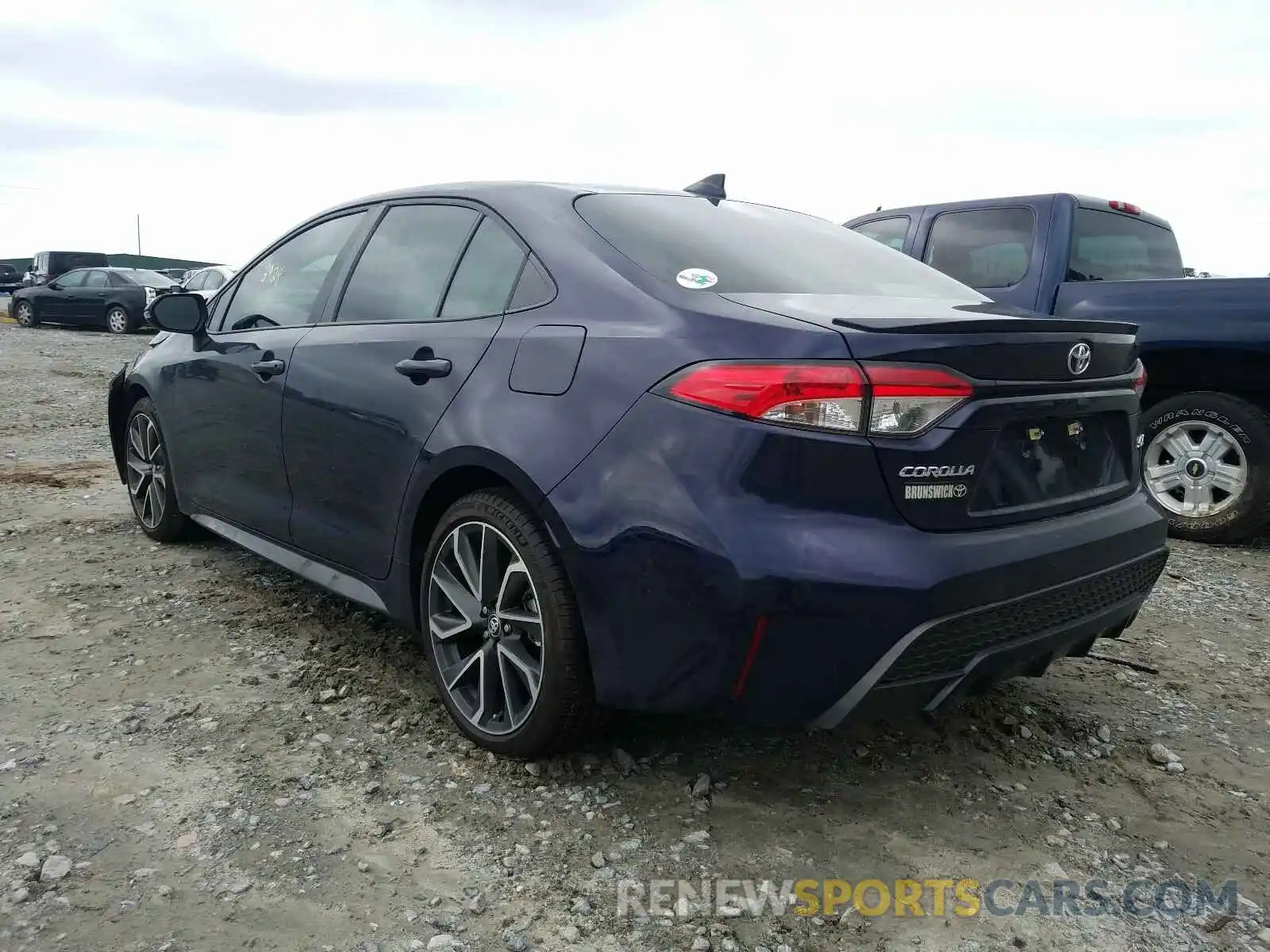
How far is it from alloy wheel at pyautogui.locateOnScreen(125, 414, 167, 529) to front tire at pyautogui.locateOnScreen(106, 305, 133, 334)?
61.5ft

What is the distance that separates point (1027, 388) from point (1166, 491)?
384 cm

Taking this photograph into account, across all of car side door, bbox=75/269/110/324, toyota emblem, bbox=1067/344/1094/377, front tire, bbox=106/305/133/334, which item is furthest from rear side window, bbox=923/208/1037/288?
car side door, bbox=75/269/110/324

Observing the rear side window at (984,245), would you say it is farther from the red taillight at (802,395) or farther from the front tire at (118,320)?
the front tire at (118,320)

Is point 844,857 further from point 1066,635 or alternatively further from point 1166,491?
point 1166,491

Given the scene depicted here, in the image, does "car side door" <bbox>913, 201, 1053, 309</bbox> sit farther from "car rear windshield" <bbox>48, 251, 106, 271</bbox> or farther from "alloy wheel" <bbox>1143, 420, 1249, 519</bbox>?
"car rear windshield" <bbox>48, 251, 106, 271</bbox>

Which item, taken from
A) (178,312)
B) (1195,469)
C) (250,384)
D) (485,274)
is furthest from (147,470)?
(1195,469)

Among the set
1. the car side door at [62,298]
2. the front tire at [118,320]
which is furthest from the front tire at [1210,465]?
the car side door at [62,298]

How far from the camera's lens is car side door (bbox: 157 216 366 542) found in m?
3.70

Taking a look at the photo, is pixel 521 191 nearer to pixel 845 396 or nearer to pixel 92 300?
pixel 845 396

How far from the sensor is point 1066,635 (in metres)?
Answer: 2.54

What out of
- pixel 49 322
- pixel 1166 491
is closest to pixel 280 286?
pixel 1166 491

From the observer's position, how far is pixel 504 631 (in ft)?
9.12

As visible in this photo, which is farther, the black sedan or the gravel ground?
the black sedan

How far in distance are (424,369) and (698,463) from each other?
1.05 m
